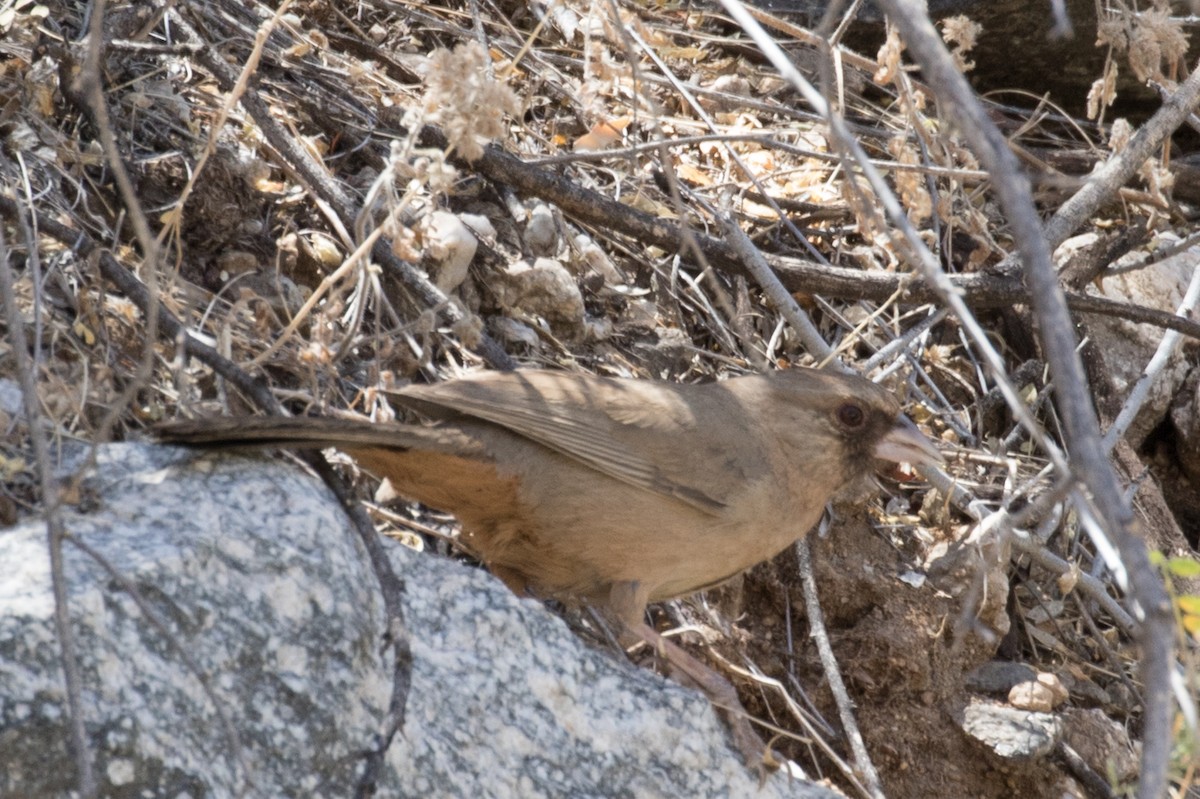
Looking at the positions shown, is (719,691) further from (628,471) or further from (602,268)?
(602,268)

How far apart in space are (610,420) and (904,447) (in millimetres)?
989

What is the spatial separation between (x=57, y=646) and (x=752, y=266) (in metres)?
2.70

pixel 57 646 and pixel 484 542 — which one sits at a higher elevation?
pixel 57 646

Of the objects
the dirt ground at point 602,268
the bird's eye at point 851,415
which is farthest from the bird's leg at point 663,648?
the bird's eye at point 851,415

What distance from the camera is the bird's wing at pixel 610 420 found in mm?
3467

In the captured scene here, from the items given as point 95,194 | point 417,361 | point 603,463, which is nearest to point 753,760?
point 603,463

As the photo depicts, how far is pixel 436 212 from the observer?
438cm

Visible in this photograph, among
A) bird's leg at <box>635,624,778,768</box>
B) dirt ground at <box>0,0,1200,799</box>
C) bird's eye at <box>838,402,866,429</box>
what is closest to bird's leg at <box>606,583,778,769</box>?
bird's leg at <box>635,624,778,768</box>

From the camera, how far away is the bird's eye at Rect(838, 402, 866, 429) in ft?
13.4

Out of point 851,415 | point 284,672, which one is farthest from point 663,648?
point 284,672

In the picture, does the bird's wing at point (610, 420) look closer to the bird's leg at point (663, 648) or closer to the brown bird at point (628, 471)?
the brown bird at point (628, 471)

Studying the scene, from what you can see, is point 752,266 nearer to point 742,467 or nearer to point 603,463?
point 742,467

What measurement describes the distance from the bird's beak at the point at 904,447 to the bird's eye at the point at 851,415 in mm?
94

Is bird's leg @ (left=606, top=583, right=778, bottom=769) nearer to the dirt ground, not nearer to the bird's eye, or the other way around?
the dirt ground
